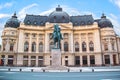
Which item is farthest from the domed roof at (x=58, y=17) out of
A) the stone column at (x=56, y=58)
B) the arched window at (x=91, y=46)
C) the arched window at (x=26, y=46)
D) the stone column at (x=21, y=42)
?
the stone column at (x=56, y=58)

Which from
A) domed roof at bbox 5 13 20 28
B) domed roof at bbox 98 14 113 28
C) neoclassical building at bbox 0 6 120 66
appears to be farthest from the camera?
domed roof at bbox 5 13 20 28

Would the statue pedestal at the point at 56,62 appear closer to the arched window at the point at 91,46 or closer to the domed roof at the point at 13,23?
the arched window at the point at 91,46

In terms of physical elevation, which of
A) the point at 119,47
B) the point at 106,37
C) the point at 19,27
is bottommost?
the point at 119,47

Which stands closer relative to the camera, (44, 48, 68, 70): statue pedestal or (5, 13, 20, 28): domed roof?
(44, 48, 68, 70): statue pedestal

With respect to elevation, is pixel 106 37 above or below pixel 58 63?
above

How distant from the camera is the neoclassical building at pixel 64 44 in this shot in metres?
49.4

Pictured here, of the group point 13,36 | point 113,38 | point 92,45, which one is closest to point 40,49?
point 13,36

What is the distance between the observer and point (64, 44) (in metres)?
51.9

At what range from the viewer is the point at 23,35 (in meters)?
51.4

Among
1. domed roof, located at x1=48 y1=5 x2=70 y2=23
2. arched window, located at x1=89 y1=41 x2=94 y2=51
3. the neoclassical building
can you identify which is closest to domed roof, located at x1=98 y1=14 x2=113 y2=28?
the neoclassical building

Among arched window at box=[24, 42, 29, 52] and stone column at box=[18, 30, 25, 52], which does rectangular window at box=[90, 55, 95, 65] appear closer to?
arched window at box=[24, 42, 29, 52]

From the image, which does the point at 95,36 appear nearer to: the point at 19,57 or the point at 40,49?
the point at 40,49

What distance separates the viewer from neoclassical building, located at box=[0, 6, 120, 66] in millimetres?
49438

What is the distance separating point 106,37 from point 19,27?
29.1 metres
